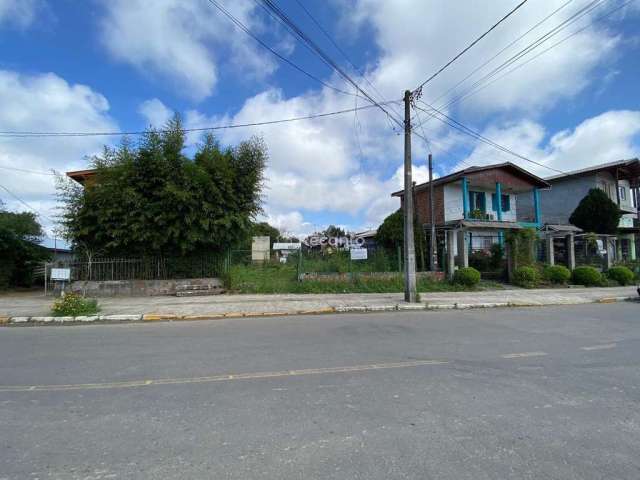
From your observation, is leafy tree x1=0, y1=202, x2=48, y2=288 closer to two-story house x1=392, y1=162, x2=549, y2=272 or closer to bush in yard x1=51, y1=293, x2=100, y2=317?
bush in yard x1=51, y1=293, x2=100, y2=317

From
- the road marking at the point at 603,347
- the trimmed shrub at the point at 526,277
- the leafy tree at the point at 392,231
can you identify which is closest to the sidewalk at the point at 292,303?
the trimmed shrub at the point at 526,277

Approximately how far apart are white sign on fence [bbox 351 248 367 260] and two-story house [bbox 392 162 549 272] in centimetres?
611

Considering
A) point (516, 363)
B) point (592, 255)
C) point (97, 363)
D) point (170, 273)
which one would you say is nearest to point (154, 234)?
point (170, 273)

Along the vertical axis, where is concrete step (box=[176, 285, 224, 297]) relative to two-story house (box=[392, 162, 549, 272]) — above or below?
below

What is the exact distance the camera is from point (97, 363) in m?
5.62

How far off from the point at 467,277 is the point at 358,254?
207 inches

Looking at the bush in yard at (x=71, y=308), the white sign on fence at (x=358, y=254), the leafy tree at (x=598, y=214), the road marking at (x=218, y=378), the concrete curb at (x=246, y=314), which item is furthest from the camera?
the leafy tree at (x=598, y=214)

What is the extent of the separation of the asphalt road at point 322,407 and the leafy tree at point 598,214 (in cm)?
2227

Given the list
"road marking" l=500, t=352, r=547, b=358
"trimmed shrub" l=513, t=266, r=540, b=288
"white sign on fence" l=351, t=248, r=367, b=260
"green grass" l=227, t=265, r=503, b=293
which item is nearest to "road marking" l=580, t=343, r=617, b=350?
"road marking" l=500, t=352, r=547, b=358

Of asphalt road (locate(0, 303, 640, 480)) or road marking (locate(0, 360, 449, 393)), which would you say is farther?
road marking (locate(0, 360, 449, 393))

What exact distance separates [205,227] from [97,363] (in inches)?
358

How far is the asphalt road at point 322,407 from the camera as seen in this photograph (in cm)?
279

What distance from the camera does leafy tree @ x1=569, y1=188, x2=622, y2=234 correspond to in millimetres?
24941

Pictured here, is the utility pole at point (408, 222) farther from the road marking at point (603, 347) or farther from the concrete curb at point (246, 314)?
the road marking at point (603, 347)
